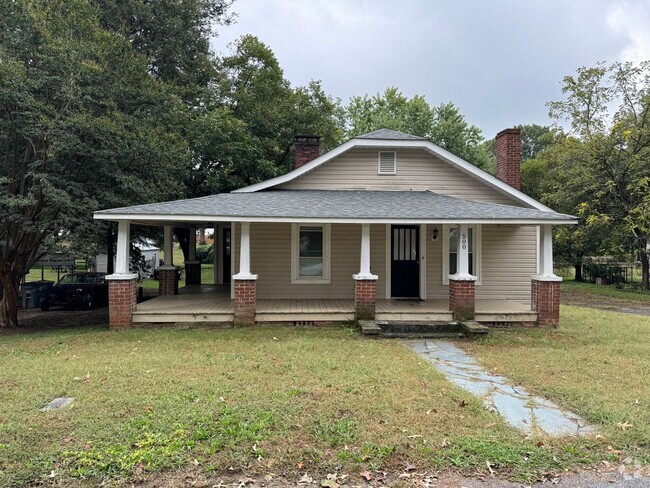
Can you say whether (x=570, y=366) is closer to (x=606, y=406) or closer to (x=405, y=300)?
(x=606, y=406)

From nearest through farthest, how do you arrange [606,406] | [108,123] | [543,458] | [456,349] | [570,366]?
1. [543,458]
2. [606,406]
3. [570,366]
4. [456,349]
5. [108,123]

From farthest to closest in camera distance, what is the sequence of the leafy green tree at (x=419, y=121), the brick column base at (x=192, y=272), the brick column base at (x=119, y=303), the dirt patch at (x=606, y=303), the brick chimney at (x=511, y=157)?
the leafy green tree at (x=419, y=121), the brick column base at (x=192, y=272), the dirt patch at (x=606, y=303), the brick chimney at (x=511, y=157), the brick column base at (x=119, y=303)

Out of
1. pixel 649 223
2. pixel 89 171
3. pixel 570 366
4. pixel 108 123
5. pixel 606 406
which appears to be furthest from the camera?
pixel 649 223

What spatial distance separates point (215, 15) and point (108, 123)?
10864 millimetres

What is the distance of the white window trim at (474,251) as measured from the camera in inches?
416

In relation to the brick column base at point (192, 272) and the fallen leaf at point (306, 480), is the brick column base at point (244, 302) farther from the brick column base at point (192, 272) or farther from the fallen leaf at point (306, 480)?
the brick column base at point (192, 272)

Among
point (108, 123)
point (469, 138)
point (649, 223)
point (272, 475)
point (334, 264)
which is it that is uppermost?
point (469, 138)

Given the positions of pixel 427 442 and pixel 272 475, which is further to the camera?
pixel 427 442

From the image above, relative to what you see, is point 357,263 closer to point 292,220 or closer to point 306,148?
point 292,220

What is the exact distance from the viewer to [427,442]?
11.6 ft

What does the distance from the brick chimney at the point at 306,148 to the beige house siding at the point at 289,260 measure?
96.6 inches

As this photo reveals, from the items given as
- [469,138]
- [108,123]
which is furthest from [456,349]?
[469,138]

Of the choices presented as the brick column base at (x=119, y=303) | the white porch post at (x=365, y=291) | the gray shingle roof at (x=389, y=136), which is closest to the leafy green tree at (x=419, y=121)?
the gray shingle roof at (x=389, y=136)

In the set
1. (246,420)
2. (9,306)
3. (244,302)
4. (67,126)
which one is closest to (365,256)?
(244,302)
